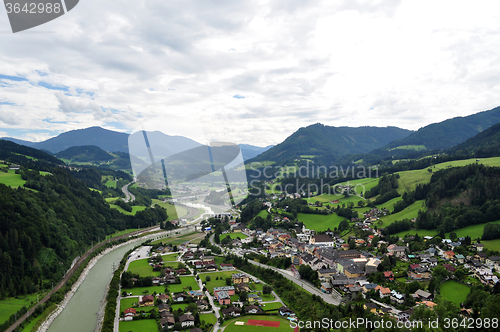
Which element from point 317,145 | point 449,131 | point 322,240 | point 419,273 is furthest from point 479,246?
point 449,131

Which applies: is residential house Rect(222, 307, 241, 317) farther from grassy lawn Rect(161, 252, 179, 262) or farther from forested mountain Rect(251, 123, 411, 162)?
forested mountain Rect(251, 123, 411, 162)

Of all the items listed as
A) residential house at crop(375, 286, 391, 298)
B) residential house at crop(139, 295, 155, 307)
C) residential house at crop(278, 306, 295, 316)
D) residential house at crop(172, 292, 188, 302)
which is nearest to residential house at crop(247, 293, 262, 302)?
residential house at crop(278, 306, 295, 316)

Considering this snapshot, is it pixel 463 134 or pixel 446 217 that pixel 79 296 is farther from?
pixel 463 134

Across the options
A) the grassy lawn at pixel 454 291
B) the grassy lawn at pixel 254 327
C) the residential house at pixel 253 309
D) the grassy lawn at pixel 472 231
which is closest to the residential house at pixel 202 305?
the grassy lawn at pixel 254 327

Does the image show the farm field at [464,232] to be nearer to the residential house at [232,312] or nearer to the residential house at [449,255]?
the residential house at [449,255]

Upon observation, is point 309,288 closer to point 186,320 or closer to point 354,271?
point 354,271
